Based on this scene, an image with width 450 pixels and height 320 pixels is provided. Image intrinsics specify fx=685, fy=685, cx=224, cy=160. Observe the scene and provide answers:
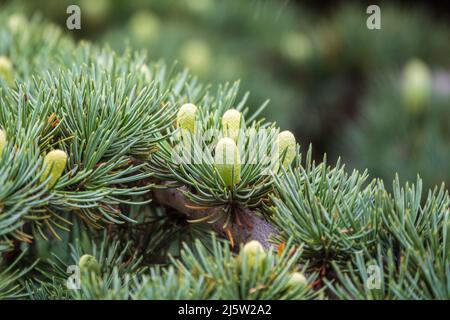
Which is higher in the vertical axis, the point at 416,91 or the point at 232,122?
the point at 416,91

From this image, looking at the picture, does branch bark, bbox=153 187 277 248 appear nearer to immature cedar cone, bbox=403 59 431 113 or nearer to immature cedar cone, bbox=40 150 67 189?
immature cedar cone, bbox=40 150 67 189

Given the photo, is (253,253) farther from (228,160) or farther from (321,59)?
(321,59)

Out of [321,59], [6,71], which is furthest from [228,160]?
[321,59]

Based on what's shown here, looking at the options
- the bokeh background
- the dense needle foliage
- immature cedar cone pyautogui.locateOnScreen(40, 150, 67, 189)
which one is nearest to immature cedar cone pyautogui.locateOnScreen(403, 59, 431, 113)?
the bokeh background

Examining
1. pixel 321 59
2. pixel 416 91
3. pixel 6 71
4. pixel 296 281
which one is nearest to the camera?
pixel 296 281
